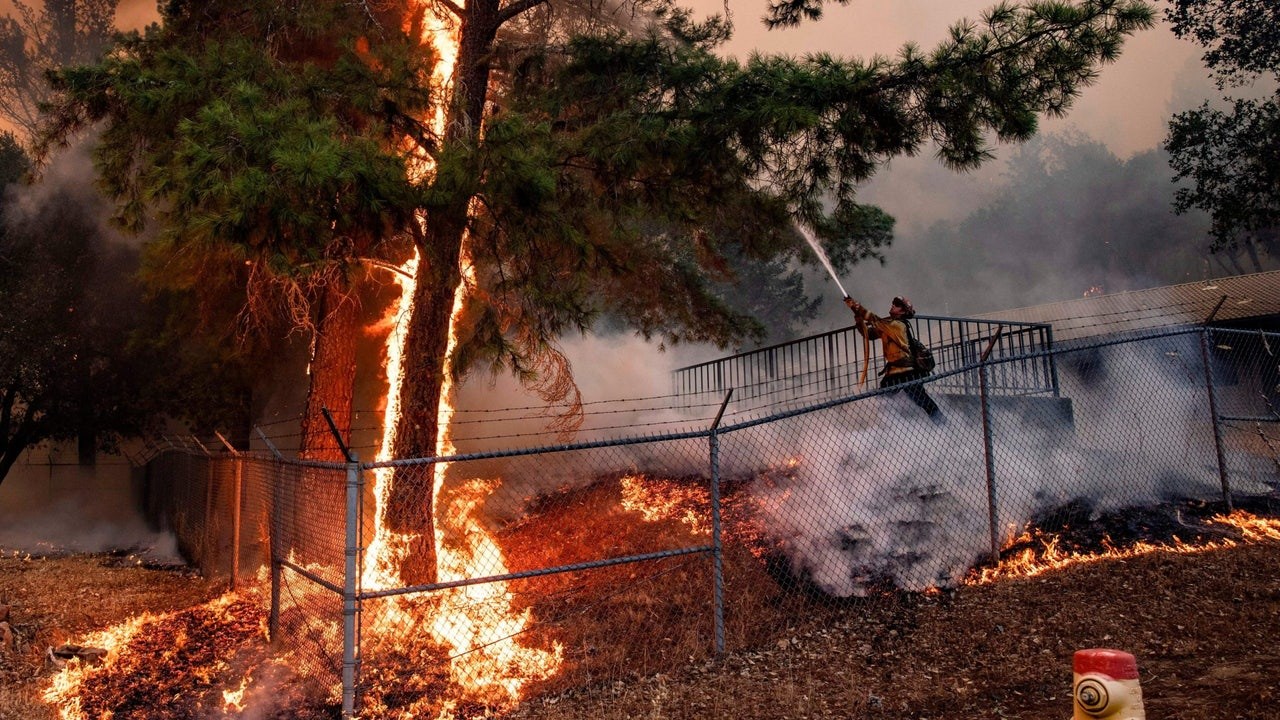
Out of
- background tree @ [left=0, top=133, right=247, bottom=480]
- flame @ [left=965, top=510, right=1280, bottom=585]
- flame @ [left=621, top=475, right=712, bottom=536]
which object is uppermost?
background tree @ [left=0, top=133, right=247, bottom=480]

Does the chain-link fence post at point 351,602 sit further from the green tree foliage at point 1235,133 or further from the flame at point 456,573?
the green tree foliage at point 1235,133

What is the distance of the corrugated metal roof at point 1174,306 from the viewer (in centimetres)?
1916

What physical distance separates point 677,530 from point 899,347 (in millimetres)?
3154

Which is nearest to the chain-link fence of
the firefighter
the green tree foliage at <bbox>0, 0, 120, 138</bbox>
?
the firefighter

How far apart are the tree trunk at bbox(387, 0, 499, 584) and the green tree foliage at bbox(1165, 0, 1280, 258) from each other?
17893 millimetres

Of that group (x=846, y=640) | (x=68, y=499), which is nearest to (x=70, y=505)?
(x=68, y=499)

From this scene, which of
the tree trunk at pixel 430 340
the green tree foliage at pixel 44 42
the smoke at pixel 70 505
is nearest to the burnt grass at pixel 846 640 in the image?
the tree trunk at pixel 430 340

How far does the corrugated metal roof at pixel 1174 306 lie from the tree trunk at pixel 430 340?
12498 mm

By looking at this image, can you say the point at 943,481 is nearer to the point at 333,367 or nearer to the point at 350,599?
the point at 350,599

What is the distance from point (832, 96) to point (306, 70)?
15.5 ft

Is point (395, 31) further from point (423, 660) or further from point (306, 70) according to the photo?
point (423, 660)

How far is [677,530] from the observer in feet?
30.7

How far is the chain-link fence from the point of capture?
6254mm

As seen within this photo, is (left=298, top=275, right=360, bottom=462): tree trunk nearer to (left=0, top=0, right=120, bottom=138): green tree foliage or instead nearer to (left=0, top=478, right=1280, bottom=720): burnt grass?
(left=0, top=478, right=1280, bottom=720): burnt grass
